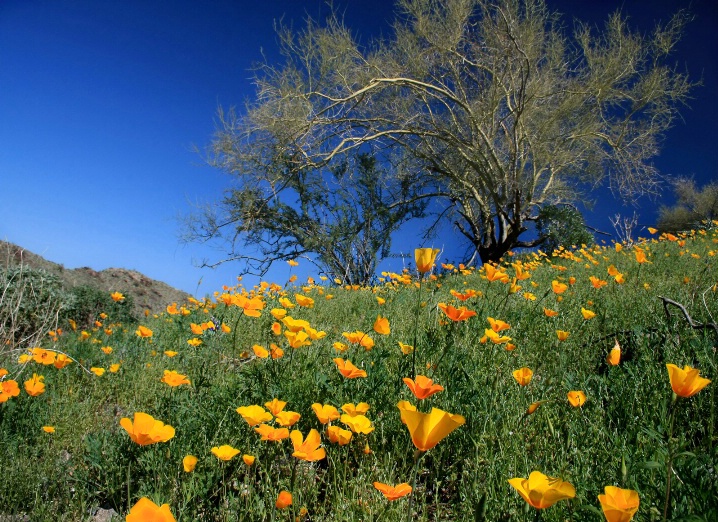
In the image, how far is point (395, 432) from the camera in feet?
6.17

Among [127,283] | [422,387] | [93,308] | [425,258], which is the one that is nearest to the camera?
[422,387]

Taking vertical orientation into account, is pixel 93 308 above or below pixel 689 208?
below

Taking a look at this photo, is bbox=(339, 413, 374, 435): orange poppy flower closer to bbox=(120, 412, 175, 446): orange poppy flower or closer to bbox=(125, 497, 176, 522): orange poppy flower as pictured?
bbox=(120, 412, 175, 446): orange poppy flower

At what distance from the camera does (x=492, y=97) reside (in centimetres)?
1334

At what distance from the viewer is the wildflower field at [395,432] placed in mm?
1196

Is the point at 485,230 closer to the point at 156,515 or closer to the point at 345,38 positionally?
the point at 345,38

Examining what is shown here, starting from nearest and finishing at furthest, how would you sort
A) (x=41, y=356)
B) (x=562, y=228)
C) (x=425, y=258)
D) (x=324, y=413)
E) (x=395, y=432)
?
(x=324, y=413) → (x=425, y=258) → (x=395, y=432) → (x=41, y=356) → (x=562, y=228)

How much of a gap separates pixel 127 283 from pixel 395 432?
1102cm

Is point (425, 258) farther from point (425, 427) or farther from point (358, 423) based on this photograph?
point (425, 427)

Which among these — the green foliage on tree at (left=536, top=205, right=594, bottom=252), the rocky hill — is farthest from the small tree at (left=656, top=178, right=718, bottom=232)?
the rocky hill

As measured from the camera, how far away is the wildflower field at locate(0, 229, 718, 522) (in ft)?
3.92

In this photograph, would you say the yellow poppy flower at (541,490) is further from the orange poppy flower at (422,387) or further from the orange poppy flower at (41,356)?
the orange poppy flower at (41,356)

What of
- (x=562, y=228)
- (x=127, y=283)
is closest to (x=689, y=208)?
(x=562, y=228)

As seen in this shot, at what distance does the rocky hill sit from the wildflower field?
782 centimetres
